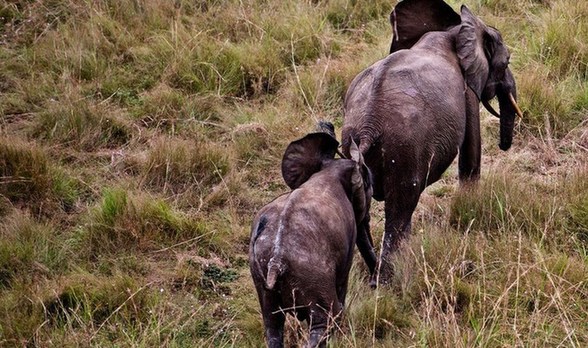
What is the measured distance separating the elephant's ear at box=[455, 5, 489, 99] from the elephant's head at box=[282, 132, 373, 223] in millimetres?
1238

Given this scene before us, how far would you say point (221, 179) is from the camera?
7641 millimetres

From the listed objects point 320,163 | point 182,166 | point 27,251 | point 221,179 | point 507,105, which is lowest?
point 221,179

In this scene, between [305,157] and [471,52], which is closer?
[305,157]

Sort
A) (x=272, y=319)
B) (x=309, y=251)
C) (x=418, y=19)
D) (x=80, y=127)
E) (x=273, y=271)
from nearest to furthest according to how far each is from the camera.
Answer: (x=273, y=271) → (x=309, y=251) → (x=272, y=319) → (x=418, y=19) → (x=80, y=127)

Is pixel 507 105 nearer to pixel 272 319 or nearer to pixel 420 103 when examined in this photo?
pixel 420 103

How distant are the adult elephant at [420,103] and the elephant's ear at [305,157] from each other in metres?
0.26

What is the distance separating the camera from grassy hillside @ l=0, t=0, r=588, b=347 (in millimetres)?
5574

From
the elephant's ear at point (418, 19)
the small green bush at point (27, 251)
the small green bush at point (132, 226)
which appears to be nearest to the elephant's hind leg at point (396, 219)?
the elephant's ear at point (418, 19)

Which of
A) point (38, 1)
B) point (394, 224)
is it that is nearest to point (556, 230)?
point (394, 224)

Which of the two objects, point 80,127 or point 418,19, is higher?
point 418,19

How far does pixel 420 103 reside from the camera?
5.76 metres

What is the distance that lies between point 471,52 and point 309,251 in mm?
2214

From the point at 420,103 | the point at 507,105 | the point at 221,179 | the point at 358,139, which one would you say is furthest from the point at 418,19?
the point at 221,179

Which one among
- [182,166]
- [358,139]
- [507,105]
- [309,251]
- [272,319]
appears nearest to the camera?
[309,251]
